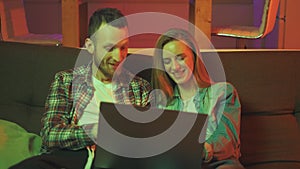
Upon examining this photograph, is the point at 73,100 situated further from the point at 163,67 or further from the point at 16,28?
the point at 16,28

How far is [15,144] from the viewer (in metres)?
2.32

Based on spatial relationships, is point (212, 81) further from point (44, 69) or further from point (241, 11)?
point (241, 11)

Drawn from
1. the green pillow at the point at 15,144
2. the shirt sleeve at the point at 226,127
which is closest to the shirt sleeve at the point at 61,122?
the green pillow at the point at 15,144

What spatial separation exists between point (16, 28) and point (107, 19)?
232 cm

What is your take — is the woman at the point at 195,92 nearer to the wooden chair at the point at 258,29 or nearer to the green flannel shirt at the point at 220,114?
the green flannel shirt at the point at 220,114

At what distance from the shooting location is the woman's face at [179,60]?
2.15 m

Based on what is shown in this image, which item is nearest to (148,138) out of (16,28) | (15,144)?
(15,144)

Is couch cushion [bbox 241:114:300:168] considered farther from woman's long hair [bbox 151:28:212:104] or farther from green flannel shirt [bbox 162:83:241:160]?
woman's long hair [bbox 151:28:212:104]

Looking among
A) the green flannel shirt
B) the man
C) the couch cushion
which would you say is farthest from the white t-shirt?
the couch cushion

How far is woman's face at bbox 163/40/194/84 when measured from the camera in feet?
7.06

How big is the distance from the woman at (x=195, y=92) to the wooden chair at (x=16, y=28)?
1894 mm

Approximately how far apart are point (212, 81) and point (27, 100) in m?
0.85

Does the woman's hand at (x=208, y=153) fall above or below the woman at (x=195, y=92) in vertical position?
below

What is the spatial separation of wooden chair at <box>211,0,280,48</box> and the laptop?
234 centimetres
